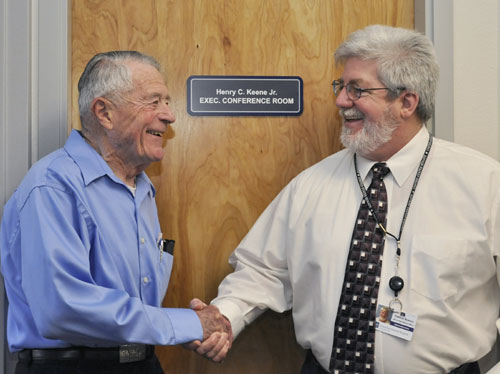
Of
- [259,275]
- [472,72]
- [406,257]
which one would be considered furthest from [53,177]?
[472,72]

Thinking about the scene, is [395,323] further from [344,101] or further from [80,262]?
[80,262]

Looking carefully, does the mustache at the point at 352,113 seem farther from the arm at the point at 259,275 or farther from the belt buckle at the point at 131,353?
the belt buckle at the point at 131,353

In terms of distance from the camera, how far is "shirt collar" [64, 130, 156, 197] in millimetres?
1667

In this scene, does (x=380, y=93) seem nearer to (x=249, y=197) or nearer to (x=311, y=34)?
(x=311, y=34)

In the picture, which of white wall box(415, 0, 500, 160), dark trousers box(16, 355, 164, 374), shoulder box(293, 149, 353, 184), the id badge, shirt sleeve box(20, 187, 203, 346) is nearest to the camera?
shirt sleeve box(20, 187, 203, 346)

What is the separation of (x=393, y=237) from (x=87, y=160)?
0.99 meters

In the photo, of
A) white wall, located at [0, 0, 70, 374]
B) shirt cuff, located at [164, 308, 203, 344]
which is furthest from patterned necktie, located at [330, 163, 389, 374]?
white wall, located at [0, 0, 70, 374]

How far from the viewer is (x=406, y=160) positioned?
1919 mm

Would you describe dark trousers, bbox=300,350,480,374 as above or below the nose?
below

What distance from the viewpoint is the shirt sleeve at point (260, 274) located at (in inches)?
77.5

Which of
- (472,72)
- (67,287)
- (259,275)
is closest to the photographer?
(67,287)

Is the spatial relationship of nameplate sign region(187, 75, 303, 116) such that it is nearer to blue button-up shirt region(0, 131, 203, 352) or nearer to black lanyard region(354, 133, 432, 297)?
black lanyard region(354, 133, 432, 297)

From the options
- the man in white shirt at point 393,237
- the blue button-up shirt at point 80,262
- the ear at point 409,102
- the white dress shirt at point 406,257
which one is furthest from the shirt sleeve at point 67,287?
the ear at point 409,102

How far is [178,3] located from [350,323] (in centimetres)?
139
